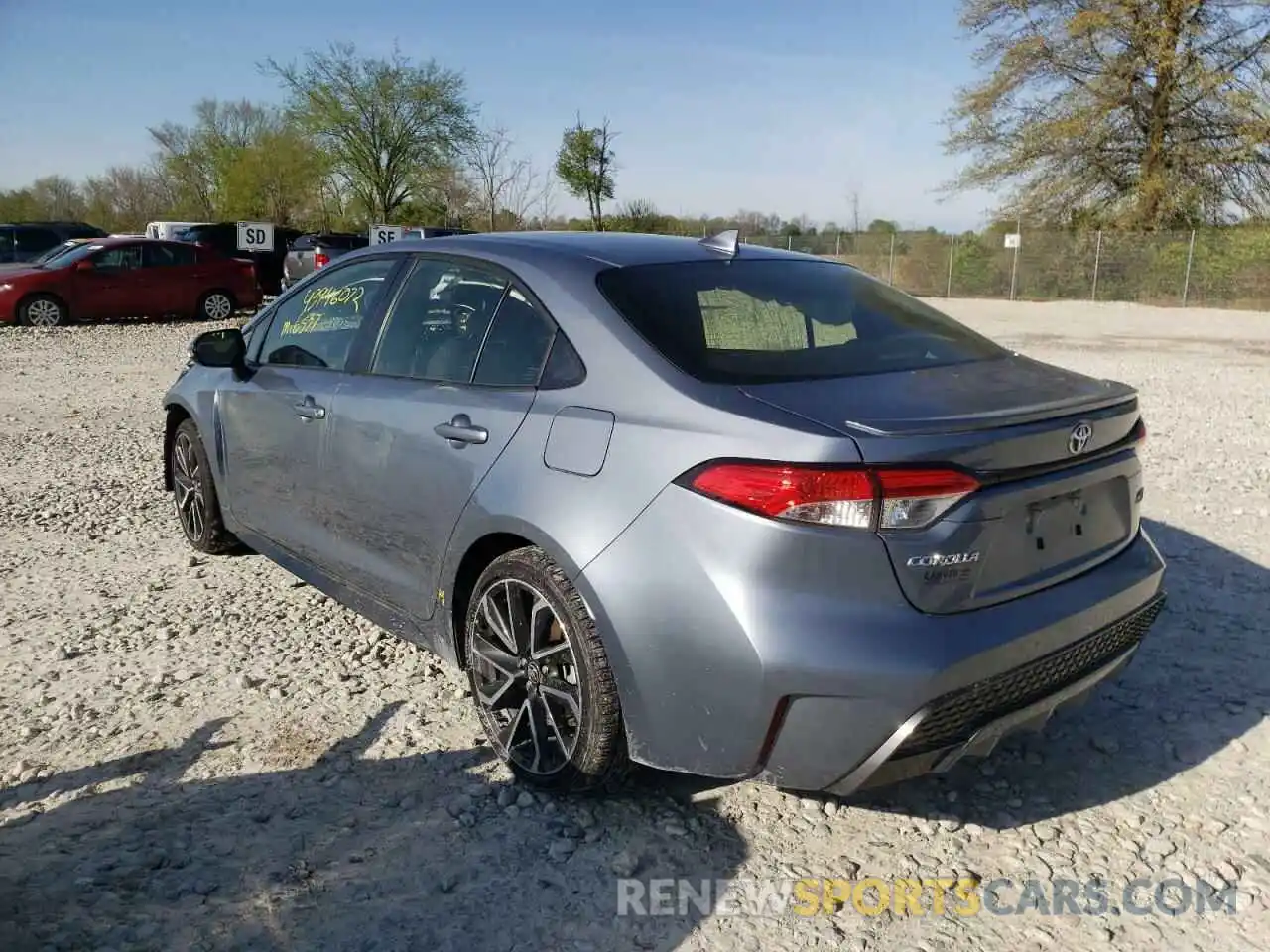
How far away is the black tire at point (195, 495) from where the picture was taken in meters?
4.80

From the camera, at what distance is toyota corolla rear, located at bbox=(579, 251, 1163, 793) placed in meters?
2.30

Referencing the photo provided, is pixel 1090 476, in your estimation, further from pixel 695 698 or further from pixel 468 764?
pixel 468 764

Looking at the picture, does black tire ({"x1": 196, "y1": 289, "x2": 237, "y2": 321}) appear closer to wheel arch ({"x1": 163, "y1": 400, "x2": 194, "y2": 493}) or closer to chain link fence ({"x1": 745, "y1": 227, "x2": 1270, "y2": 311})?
wheel arch ({"x1": 163, "y1": 400, "x2": 194, "y2": 493})

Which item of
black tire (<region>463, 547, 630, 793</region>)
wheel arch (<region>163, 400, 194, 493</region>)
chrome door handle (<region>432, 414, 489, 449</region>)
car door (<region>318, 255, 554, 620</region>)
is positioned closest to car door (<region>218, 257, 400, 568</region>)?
car door (<region>318, 255, 554, 620</region>)

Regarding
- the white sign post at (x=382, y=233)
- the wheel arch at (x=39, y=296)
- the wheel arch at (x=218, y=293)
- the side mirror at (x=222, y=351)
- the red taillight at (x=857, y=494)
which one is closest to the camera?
the red taillight at (x=857, y=494)

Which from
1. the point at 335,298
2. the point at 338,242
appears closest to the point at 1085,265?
the point at 338,242

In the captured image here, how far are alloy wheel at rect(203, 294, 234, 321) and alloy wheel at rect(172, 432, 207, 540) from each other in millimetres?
13588

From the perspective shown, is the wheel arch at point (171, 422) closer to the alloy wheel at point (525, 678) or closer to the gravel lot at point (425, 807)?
the gravel lot at point (425, 807)

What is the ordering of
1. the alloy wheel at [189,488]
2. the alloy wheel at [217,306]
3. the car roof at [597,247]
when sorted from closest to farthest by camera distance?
the car roof at [597,247], the alloy wheel at [189,488], the alloy wheel at [217,306]

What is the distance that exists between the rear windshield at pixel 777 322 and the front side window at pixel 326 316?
120 centimetres

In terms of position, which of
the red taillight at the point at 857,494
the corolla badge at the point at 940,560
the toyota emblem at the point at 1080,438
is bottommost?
the corolla badge at the point at 940,560

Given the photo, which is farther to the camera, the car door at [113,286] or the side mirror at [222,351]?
the car door at [113,286]

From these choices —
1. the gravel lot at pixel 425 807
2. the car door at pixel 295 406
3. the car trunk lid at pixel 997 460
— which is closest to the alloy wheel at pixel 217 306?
the gravel lot at pixel 425 807

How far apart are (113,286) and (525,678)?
1614 cm
